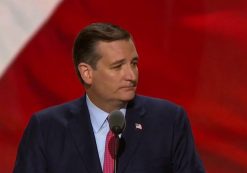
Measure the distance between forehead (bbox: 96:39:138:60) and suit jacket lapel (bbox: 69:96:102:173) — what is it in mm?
199

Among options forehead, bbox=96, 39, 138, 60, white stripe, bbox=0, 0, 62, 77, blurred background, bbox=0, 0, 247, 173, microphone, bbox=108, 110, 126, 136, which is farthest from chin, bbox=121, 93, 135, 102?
white stripe, bbox=0, 0, 62, 77

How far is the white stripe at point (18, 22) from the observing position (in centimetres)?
245

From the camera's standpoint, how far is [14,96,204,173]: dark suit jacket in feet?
5.71

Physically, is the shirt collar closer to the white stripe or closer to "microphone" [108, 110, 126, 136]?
"microphone" [108, 110, 126, 136]

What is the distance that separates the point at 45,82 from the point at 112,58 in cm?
77

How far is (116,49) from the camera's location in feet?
5.65

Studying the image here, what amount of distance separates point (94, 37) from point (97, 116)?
241mm

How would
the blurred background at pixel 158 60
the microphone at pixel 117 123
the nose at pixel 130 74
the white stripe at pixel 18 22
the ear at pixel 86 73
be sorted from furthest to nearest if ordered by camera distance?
the white stripe at pixel 18 22 → the blurred background at pixel 158 60 → the ear at pixel 86 73 → the nose at pixel 130 74 → the microphone at pixel 117 123

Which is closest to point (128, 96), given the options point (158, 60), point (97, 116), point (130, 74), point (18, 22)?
point (130, 74)

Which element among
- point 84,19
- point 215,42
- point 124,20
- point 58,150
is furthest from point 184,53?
point 58,150

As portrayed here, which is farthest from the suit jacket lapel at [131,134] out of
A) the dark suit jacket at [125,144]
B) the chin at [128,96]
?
the chin at [128,96]

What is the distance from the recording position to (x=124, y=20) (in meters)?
2.44

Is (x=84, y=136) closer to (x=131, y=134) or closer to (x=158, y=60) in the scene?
(x=131, y=134)

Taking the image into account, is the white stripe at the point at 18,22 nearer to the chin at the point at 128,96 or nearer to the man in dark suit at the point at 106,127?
the man in dark suit at the point at 106,127
